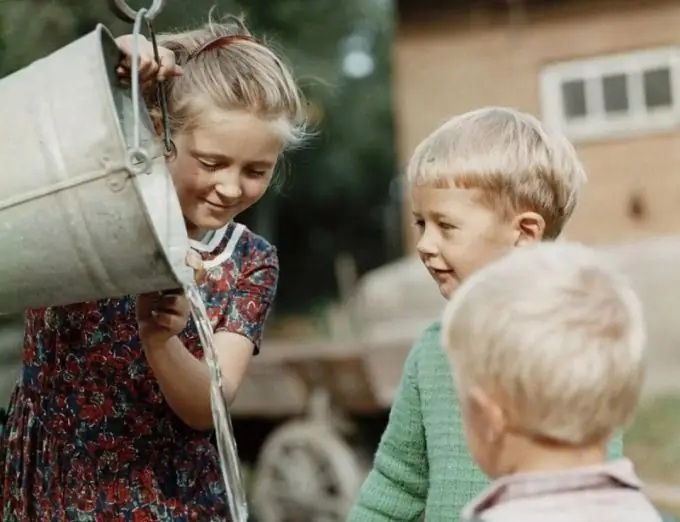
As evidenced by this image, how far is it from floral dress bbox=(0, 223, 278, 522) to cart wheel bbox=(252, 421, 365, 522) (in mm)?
3383

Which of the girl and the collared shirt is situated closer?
the collared shirt

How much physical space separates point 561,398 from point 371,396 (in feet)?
12.6

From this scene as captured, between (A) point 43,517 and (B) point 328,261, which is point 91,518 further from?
(B) point 328,261

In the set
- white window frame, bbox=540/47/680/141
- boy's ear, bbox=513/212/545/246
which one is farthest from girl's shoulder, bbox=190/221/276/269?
white window frame, bbox=540/47/680/141

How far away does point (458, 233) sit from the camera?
152 cm

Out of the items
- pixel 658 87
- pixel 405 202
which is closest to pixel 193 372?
pixel 658 87

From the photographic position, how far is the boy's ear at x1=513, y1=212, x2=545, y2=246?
1.54 meters

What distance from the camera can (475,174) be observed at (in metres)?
1.52

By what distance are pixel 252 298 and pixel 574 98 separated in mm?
3697

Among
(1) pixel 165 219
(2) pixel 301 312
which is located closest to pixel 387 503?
(1) pixel 165 219

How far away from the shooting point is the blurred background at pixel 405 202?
189 inches

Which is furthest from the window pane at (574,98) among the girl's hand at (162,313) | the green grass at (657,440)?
the girl's hand at (162,313)

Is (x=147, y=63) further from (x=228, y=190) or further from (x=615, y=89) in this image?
(x=615, y=89)

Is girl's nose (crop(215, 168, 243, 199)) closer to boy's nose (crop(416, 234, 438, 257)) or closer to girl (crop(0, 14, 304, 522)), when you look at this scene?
girl (crop(0, 14, 304, 522))
